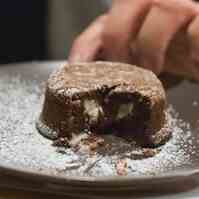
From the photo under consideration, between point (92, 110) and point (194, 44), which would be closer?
point (92, 110)

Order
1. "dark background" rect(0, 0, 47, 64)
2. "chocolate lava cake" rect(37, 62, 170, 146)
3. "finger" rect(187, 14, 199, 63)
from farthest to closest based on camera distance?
"dark background" rect(0, 0, 47, 64), "finger" rect(187, 14, 199, 63), "chocolate lava cake" rect(37, 62, 170, 146)

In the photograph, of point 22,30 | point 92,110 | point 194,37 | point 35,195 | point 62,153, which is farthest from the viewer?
point 22,30

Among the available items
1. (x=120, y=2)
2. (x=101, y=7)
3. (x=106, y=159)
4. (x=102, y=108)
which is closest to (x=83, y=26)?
(x=101, y=7)

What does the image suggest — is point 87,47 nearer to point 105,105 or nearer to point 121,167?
point 105,105

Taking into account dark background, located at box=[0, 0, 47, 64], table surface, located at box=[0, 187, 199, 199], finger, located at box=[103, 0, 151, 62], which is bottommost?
dark background, located at box=[0, 0, 47, 64]

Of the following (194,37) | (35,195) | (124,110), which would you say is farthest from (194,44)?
(35,195)

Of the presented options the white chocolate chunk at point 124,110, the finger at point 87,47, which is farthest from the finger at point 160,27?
the white chocolate chunk at point 124,110

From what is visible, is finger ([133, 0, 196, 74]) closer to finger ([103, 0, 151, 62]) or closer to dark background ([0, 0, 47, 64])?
finger ([103, 0, 151, 62])

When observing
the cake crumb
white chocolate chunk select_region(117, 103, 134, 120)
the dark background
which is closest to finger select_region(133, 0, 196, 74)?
white chocolate chunk select_region(117, 103, 134, 120)
